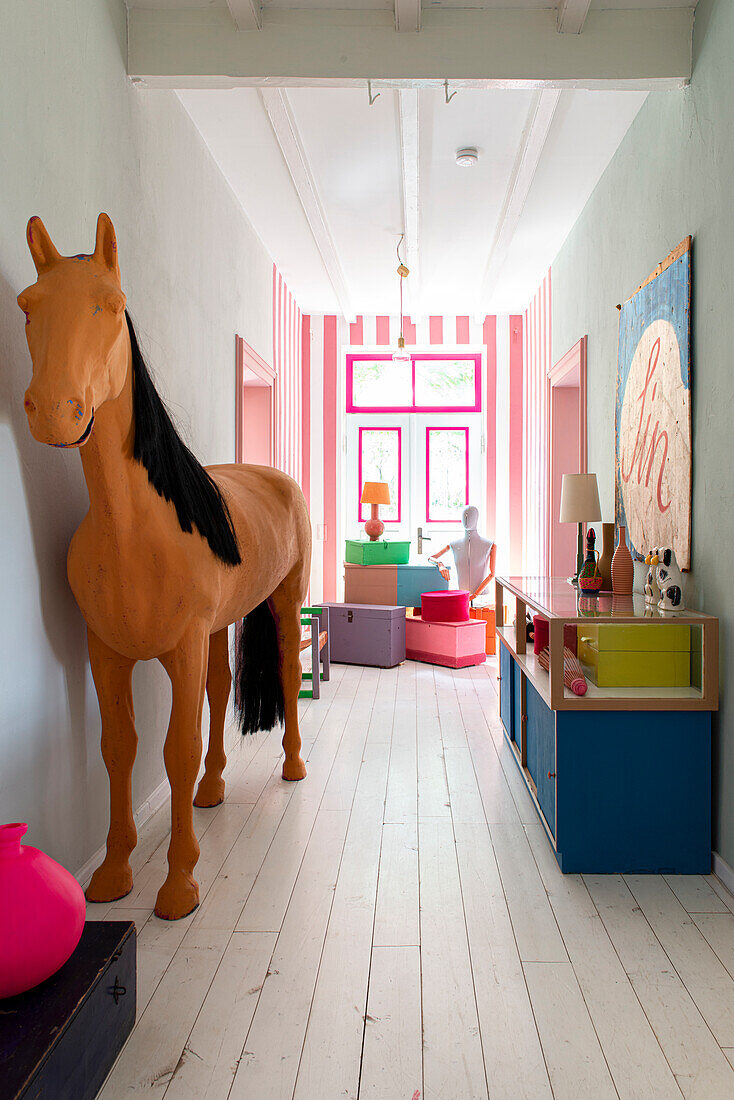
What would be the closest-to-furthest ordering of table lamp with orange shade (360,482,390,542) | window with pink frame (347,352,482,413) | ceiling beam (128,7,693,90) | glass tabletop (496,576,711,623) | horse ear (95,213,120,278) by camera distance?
horse ear (95,213,120,278) < glass tabletop (496,576,711,623) < ceiling beam (128,7,693,90) < table lamp with orange shade (360,482,390,542) < window with pink frame (347,352,482,413)

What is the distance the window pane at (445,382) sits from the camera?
25.0ft

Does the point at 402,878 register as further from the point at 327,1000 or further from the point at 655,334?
the point at 655,334

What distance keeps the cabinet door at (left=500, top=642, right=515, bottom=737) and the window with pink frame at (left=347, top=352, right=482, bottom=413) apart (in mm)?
4029

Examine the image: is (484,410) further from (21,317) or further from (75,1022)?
(75,1022)

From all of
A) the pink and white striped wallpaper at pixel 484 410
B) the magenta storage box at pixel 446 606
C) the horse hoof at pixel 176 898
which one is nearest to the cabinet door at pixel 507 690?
the magenta storage box at pixel 446 606

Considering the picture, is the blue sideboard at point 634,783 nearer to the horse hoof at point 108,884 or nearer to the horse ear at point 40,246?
the horse hoof at point 108,884

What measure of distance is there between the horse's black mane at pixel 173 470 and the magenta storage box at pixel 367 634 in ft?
11.9

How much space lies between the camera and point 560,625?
8.27ft

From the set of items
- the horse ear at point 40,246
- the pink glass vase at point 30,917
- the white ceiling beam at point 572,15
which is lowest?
the pink glass vase at point 30,917

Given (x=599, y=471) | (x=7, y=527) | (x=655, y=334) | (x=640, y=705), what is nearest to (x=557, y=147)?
(x=655, y=334)

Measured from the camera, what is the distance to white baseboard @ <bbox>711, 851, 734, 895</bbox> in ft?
7.73

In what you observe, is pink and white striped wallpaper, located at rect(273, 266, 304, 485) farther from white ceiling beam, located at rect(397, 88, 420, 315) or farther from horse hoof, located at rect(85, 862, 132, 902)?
horse hoof, located at rect(85, 862, 132, 902)

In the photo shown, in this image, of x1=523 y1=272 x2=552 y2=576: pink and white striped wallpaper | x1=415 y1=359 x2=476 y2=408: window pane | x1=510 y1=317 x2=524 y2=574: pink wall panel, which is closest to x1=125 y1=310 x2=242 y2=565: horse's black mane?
x1=523 y1=272 x2=552 y2=576: pink and white striped wallpaper

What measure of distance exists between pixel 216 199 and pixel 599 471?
2594 millimetres
